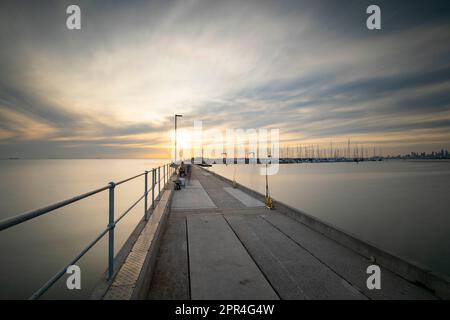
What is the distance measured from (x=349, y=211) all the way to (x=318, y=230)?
56.4 ft

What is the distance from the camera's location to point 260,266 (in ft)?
12.9

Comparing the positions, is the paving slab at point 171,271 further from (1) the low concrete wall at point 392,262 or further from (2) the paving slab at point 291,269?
(1) the low concrete wall at point 392,262

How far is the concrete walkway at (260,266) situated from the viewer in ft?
10.4

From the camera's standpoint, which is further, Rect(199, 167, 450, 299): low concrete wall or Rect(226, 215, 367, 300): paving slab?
Rect(226, 215, 367, 300): paving slab

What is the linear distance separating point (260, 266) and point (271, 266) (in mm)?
184

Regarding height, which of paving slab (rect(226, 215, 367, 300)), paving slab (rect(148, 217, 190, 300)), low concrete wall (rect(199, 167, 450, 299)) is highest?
low concrete wall (rect(199, 167, 450, 299))

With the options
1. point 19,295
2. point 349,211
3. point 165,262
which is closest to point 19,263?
point 19,295

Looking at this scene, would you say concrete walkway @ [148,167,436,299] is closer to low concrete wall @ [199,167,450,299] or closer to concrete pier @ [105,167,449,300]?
concrete pier @ [105,167,449,300]

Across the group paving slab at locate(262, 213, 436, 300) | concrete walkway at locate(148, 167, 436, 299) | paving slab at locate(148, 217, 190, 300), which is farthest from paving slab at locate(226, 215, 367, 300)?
paving slab at locate(148, 217, 190, 300)

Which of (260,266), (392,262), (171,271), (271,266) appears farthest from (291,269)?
(171,271)

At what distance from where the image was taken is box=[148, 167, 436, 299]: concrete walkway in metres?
3.16

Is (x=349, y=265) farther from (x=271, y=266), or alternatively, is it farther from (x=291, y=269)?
(x=271, y=266)

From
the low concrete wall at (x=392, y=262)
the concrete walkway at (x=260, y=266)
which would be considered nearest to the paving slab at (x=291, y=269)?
the concrete walkway at (x=260, y=266)
